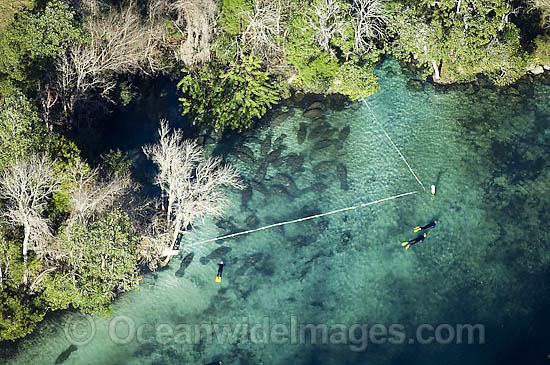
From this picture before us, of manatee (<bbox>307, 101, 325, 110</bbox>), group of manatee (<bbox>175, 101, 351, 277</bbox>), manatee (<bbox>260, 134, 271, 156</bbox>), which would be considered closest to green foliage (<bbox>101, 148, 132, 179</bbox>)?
group of manatee (<bbox>175, 101, 351, 277</bbox>)

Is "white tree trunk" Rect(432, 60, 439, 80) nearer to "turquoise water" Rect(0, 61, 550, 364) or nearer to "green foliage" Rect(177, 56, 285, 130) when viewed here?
"turquoise water" Rect(0, 61, 550, 364)

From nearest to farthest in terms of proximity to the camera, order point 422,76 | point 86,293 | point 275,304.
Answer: point 86,293
point 275,304
point 422,76

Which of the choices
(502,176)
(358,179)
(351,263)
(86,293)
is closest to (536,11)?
(502,176)

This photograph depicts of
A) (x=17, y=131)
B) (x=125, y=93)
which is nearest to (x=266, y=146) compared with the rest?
(x=125, y=93)

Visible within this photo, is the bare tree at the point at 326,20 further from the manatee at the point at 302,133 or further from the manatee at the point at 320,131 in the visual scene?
the manatee at the point at 302,133

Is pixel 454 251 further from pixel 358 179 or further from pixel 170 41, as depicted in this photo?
pixel 170 41

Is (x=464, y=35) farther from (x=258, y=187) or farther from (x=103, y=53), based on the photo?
(x=103, y=53)
